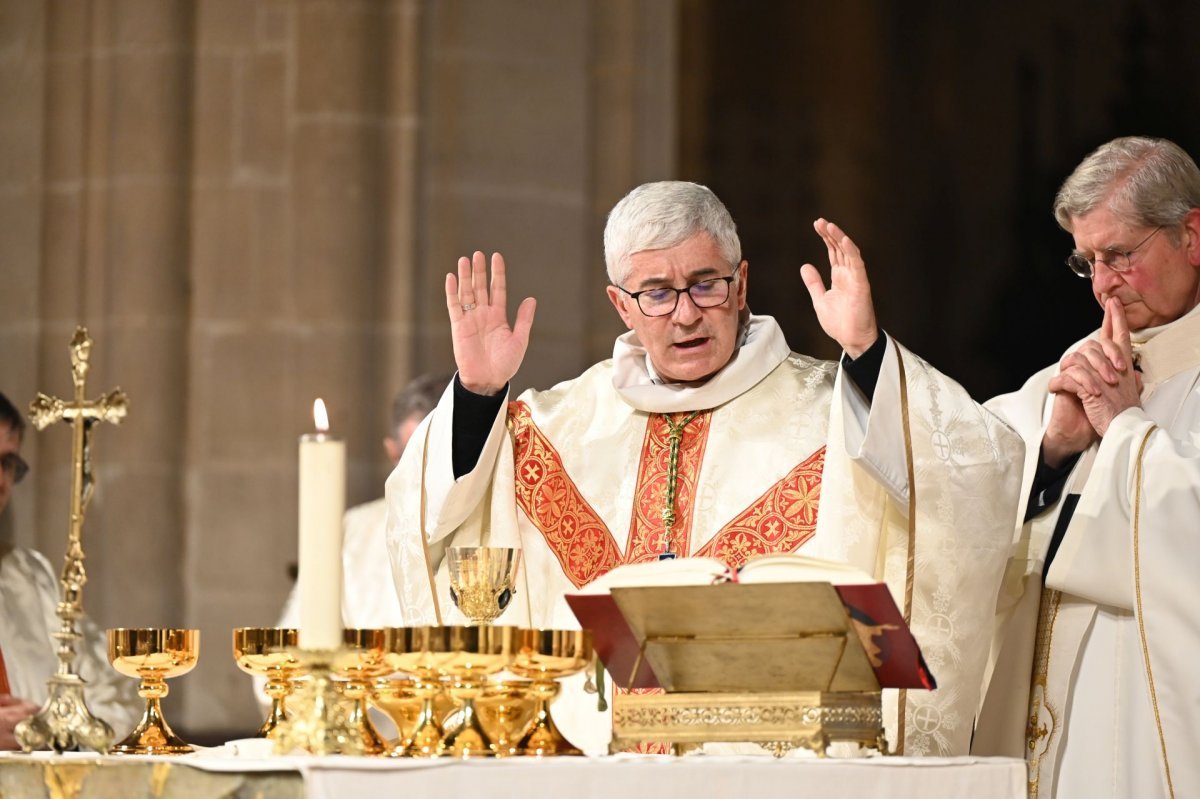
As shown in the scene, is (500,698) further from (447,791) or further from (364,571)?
(364,571)

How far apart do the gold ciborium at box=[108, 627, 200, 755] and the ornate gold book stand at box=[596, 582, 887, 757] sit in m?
0.75

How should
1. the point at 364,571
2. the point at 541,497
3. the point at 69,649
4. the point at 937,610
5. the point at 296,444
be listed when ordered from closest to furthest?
the point at 69,649 → the point at 937,610 → the point at 541,497 → the point at 364,571 → the point at 296,444

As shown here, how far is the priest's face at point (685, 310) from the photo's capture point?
4.23m

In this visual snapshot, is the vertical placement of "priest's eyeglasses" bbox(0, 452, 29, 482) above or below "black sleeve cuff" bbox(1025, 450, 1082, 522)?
below

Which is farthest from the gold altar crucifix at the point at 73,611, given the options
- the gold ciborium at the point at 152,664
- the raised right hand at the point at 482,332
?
the raised right hand at the point at 482,332

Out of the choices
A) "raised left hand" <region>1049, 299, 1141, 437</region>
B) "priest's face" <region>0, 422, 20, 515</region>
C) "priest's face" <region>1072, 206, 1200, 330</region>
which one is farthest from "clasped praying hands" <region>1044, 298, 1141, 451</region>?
"priest's face" <region>0, 422, 20, 515</region>

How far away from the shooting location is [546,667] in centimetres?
290

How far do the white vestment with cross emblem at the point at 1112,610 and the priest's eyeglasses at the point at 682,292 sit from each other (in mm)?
412

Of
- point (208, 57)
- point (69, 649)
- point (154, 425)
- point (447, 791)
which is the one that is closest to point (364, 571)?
point (154, 425)

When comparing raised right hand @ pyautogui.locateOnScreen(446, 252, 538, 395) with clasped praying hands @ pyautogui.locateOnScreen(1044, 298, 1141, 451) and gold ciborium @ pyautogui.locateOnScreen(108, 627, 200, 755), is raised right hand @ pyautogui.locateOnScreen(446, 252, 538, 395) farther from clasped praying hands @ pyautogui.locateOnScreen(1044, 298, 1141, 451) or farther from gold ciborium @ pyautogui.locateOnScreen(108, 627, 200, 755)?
clasped praying hands @ pyautogui.locateOnScreen(1044, 298, 1141, 451)

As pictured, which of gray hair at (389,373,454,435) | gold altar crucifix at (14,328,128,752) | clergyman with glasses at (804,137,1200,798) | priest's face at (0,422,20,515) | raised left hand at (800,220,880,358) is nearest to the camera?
gold altar crucifix at (14,328,128,752)

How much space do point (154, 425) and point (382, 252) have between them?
108 centimetres

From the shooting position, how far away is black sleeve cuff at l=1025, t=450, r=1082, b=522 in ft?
14.5

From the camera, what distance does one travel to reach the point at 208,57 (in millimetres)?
7555
